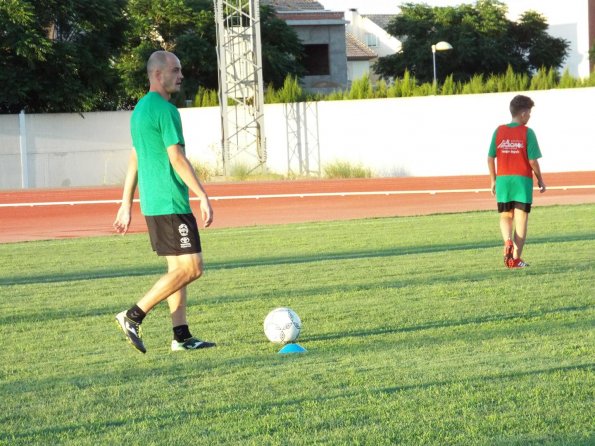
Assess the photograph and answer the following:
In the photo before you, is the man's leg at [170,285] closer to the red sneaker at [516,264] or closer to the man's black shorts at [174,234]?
the man's black shorts at [174,234]

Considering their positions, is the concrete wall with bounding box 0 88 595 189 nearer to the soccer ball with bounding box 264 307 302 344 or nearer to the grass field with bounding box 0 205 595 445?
the grass field with bounding box 0 205 595 445

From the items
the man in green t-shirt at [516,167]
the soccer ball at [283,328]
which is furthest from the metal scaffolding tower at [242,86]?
the soccer ball at [283,328]

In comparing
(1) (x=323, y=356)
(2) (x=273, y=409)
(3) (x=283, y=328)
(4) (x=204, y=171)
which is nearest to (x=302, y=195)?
(4) (x=204, y=171)

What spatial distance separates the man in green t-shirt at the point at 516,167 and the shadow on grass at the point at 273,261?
1694mm

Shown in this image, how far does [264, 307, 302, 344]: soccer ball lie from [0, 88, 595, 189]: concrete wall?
89.7 feet

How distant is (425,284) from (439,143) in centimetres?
2496

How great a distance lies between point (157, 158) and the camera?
7.41m

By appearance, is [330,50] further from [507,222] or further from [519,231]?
[519,231]

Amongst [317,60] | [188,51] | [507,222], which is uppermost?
[317,60]

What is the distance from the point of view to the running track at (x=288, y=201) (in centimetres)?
2155

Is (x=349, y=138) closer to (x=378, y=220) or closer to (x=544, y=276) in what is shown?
(x=378, y=220)

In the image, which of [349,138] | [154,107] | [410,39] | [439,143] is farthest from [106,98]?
[154,107]

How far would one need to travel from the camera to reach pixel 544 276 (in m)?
10.9

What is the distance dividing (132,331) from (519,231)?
5729 millimetres
